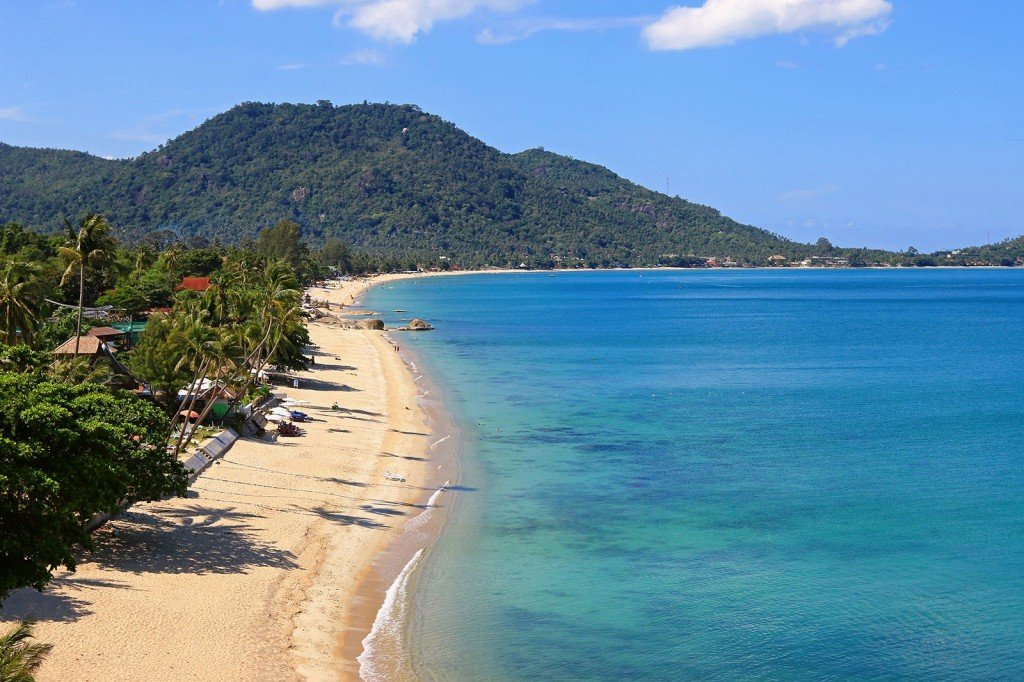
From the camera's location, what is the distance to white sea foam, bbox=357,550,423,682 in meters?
21.6

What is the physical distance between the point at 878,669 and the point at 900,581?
21.2 feet

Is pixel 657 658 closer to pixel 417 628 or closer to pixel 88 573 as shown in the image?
pixel 417 628

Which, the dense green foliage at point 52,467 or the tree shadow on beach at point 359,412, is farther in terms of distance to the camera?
the tree shadow on beach at point 359,412

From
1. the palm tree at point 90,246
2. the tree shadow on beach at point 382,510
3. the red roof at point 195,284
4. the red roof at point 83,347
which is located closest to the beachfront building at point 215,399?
the red roof at point 83,347

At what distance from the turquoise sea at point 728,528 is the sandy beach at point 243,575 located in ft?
6.73

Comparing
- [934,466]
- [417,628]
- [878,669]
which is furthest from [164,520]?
[934,466]

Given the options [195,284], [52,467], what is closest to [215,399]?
[52,467]

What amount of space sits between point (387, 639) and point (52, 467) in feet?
26.7

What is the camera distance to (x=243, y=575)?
25.7 metres

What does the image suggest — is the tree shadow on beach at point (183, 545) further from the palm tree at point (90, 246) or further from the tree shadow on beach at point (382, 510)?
the palm tree at point (90, 246)

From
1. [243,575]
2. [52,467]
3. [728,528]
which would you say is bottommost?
[728,528]

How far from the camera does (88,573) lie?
24.0 meters

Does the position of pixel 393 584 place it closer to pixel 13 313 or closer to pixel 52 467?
pixel 52 467

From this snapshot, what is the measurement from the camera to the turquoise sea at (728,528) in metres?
23.6
